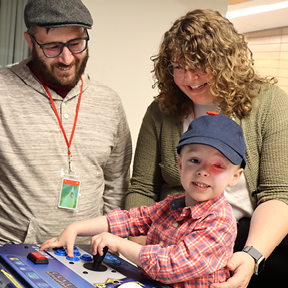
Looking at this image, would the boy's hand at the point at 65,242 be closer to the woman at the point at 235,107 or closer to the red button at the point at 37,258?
the red button at the point at 37,258

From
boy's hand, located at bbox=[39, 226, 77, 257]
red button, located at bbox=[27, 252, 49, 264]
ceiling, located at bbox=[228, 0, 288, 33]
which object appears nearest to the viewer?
red button, located at bbox=[27, 252, 49, 264]

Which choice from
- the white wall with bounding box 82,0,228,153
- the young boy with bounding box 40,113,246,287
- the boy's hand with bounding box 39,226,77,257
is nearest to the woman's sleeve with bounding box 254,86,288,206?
the young boy with bounding box 40,113,246,287

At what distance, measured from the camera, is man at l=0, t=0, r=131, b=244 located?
1604 mm

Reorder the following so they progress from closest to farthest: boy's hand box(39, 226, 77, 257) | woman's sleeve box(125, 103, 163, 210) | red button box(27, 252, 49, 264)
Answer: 1. red button box(27, 252, 49, 264)
2. boy's hand box(39, 226, 77, 257)
3. woman's sleeve box(125, 103, 163, 210)

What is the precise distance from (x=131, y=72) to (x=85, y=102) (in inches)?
64.4

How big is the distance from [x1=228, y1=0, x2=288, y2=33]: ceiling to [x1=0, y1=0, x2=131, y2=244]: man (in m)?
4.04

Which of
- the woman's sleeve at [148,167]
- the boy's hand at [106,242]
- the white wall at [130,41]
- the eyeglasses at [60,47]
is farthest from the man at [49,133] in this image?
the white wall at [130,41]

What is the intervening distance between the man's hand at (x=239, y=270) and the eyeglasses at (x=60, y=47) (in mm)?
1085

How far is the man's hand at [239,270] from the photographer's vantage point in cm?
106

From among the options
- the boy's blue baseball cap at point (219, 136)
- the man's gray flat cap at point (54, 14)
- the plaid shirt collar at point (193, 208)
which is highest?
the man's gray flat cap at point (54, 14)

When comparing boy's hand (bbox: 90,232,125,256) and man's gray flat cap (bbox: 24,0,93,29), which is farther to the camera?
man's gray flat cap (bbox: 24,0,93,29)

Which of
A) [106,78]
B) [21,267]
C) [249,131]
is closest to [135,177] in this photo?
[249,131]

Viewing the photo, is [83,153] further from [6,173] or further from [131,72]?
[131,72]

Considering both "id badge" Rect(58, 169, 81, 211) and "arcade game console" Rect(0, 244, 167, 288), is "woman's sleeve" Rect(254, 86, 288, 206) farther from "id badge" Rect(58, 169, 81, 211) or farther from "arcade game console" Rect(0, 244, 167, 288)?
"id badge" Rect(58, 169, 81, 211)
